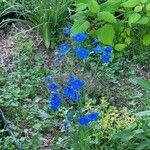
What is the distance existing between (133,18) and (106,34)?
0.91 ft

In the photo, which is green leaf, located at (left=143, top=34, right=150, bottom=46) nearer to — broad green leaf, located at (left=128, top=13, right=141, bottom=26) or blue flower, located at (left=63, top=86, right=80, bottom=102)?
broad green leaf, located at (left=128, top=13, right=141, bottom=26)

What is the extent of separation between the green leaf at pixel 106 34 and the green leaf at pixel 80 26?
147 mm

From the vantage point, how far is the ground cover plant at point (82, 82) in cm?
357

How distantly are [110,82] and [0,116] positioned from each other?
0.99 metres

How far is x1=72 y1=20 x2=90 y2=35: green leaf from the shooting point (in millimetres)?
4371

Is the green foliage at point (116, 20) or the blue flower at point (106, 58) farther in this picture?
the green foliage at point (116, 20)

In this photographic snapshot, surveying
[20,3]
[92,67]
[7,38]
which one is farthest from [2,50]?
[92,67]

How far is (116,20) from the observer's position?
4.57m

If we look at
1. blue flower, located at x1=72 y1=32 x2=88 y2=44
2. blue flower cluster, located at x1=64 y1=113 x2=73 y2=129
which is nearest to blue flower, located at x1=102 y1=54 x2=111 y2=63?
blue flower, located at x1=72 y1=32 x2=88 y2=44

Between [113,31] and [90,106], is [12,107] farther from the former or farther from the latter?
[113,31]

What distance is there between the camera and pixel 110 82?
4309 mm

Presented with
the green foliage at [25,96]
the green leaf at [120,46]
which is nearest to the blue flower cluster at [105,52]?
the green leaf at [120,46]

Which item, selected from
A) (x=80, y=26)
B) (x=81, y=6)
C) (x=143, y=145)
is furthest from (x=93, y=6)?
(x=143, y=145)

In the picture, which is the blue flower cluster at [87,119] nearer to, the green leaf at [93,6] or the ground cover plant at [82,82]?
the ground cover plant at [82,82]
